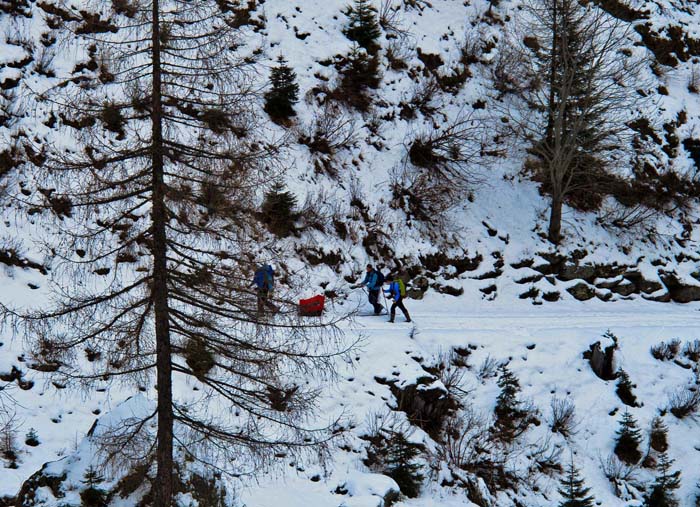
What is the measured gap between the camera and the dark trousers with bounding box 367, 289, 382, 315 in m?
15.7

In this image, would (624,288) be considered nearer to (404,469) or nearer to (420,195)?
(420,195)

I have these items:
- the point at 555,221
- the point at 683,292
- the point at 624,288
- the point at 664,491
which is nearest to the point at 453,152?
the point at 555,221

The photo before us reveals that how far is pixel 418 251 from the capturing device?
18609 millimetres

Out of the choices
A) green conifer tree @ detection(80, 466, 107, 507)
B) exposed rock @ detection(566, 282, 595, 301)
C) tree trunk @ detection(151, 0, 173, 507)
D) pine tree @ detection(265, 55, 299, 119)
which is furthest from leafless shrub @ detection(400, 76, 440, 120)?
green conifer tree @ detection(80, 466, 107, 507)

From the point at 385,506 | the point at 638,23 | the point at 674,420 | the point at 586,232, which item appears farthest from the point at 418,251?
the point at 638,23

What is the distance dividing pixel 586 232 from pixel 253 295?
52.9ft

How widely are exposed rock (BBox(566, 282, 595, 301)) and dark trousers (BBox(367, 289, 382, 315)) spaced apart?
6634 millimetres

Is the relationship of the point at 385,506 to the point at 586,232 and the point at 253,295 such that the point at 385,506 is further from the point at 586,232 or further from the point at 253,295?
the point at 586,232

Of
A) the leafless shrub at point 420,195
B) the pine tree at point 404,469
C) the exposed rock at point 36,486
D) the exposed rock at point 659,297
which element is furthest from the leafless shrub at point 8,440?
the exposed rock at point 659,297

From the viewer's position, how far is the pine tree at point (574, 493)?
38.2ft

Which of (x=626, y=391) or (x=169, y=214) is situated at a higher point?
(x=169, y=214)

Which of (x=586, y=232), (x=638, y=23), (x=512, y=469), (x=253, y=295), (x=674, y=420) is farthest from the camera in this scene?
(x=638, y=23)

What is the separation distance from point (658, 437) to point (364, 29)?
16.3 metres

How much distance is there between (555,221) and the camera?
66.4 feet
